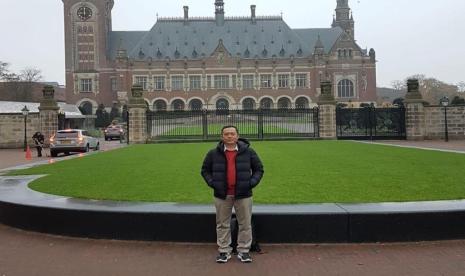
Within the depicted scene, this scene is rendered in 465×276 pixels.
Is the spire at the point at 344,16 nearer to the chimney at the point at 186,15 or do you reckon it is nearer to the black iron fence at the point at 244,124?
the chimney at the point at 186,15

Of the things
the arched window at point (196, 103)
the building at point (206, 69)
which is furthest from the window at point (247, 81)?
the arched window at point (196, 103)

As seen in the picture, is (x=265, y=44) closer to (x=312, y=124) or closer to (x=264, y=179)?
(x=312, y=124)

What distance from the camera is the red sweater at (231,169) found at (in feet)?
19.6

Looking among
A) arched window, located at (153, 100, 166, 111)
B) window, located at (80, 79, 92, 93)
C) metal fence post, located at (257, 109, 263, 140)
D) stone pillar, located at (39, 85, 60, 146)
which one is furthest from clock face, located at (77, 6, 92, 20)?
metal fence post, located at (257, 109, 263, 140)

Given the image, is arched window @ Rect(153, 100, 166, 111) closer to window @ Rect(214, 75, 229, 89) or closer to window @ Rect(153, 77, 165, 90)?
window @ Rect(153, 77, 165, 90)

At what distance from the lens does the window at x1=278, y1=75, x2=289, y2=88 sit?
8981 cm

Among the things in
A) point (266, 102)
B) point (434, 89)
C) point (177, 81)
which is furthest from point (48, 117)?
point (434, 89)

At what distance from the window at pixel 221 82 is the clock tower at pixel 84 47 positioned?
63.0 feet

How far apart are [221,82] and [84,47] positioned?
77.4ft

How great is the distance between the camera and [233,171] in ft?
19.6

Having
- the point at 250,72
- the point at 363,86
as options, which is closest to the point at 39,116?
the point at 250,72

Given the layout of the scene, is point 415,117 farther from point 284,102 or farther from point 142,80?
point 142,80

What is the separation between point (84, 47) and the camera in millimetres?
88062

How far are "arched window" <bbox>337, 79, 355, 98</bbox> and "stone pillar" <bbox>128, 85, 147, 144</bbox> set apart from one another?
6038 centimetres
